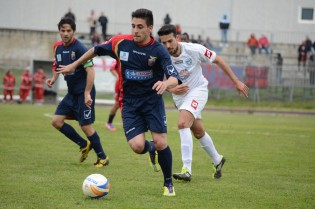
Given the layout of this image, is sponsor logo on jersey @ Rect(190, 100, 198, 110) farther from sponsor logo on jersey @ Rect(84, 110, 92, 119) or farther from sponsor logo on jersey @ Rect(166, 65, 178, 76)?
sponsor logo on jersey @ Rect(84, 110, 92, 119)

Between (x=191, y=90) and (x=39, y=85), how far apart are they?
21.4m

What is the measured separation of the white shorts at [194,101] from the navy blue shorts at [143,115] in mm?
1309

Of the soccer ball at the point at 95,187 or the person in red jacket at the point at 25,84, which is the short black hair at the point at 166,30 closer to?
the soccer ball at the point at 95,187

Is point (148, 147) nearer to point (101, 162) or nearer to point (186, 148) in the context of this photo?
point (186, 148)

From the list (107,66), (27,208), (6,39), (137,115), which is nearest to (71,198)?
(27,208)

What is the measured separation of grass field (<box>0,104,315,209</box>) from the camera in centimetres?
741

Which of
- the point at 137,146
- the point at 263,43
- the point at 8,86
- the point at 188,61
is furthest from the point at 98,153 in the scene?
the point at 263,43

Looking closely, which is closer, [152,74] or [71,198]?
[71,198]

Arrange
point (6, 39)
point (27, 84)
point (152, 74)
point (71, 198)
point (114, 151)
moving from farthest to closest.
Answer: point (6, 39) < point (27, 84) < point (114, 151) < point (152, 74) < point (71, 198)

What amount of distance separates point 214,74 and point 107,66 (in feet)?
16.7

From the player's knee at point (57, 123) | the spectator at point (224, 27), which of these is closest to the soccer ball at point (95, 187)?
the player's knee at point (57, 123)

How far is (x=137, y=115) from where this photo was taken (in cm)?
808

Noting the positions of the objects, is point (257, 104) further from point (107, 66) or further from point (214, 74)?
point (107, 66)

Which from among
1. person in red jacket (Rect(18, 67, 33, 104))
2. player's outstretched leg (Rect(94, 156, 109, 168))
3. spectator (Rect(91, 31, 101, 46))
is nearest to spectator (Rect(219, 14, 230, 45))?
spectator (Rect(91, 31, 101, 46))
